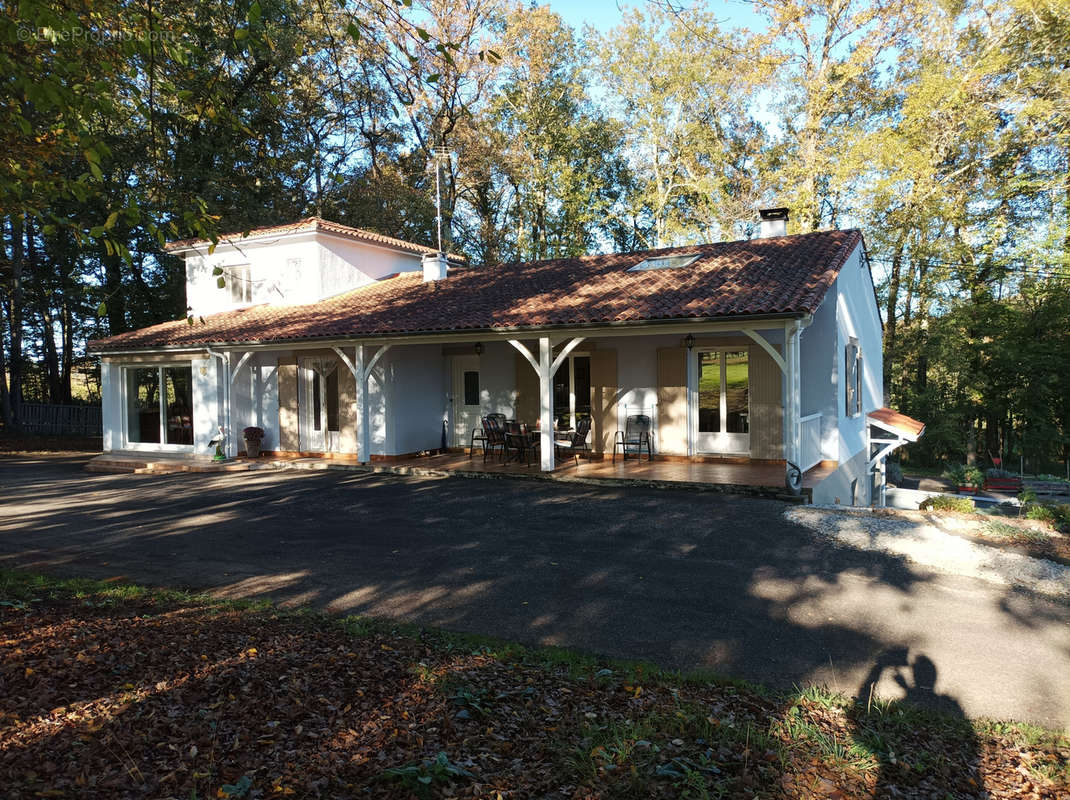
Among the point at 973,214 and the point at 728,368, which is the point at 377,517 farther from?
the point at 973,214

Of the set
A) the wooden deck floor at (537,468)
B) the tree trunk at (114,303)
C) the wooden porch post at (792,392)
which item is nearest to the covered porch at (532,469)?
the wooden deck floor at (537,468)

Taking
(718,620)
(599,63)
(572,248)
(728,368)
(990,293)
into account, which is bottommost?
(718,620)

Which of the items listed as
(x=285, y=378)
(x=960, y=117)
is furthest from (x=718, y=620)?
(x=960, y=117)

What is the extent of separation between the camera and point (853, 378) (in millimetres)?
15148

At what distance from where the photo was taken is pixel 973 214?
2442 centimetres

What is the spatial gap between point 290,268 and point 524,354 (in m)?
8.55

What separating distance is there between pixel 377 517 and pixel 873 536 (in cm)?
626

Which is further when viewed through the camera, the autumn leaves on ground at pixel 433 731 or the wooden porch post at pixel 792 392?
the wooden porch post at pixel 792 392

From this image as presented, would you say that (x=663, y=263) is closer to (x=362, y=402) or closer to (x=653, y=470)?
(x=653, y=470)

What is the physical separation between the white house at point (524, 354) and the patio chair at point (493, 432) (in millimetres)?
660

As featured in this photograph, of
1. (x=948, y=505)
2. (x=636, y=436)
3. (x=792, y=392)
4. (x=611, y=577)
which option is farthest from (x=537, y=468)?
(x=948, y=505)

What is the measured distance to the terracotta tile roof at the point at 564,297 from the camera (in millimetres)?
11273

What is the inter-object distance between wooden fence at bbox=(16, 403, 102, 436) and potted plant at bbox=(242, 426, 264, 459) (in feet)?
40.2

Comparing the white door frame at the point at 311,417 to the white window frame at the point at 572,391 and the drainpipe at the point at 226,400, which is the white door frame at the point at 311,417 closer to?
the drainpipe at the point at 226,400
